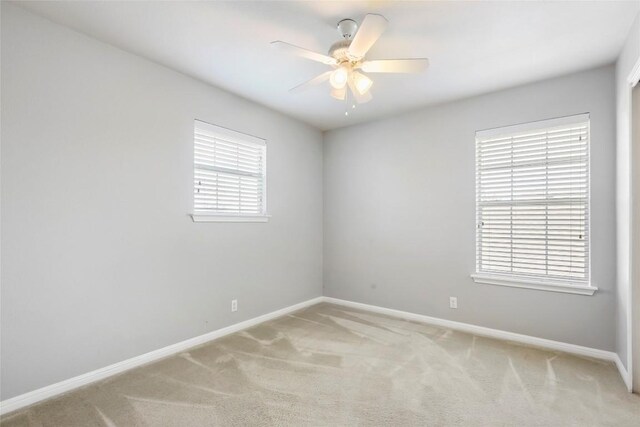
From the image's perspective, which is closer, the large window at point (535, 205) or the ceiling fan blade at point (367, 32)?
the ceiling fan blade at point (367, 32)

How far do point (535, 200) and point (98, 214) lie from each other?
393 centimetres

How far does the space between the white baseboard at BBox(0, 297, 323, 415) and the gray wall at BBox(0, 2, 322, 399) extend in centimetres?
5

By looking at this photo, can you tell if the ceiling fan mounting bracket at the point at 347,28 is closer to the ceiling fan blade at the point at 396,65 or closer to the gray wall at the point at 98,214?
the ceiling fan blade at the point at 396,65

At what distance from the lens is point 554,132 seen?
3033mm

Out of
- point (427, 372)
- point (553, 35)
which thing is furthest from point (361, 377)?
point (553, 35)

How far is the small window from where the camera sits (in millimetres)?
3172

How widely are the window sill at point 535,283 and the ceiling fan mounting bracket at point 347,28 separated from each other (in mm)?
2744

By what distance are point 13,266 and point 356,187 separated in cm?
355

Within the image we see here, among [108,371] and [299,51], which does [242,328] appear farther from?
[299,51]

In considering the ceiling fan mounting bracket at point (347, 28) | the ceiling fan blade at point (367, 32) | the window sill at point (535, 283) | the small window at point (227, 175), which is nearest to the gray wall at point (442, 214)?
the window sill at point (535, 283)

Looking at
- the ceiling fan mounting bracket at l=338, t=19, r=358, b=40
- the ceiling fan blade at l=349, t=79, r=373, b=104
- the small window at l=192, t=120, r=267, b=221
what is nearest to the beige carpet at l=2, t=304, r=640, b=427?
the small window at l=192, t=120, r=267, b=221

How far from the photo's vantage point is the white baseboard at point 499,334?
280 centimetres

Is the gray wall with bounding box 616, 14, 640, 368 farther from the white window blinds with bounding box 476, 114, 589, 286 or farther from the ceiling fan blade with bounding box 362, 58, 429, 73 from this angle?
the ceiling fan blade with bounding box 362, 58, 429, 73

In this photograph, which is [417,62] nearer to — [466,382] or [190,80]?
[190,80]
